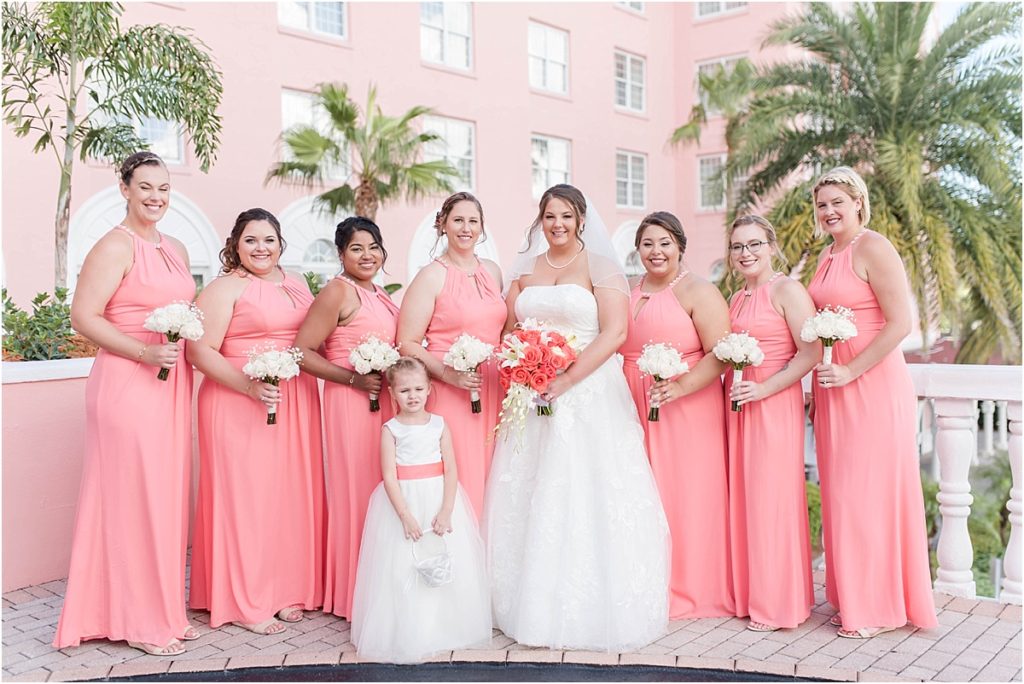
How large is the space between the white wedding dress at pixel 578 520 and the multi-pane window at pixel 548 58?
863 inches

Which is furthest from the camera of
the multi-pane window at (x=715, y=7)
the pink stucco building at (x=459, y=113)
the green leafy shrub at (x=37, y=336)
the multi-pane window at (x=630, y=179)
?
the multi-pane window at (x=715, y=7)

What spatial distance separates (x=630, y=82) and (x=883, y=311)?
84.7 ft

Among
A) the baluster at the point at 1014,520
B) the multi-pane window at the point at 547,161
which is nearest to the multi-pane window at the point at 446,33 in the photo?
the multi-pane window at the point at 547,161

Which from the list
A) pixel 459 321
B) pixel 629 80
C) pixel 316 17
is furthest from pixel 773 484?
pixel 629 80

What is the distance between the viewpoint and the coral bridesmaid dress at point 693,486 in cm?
538

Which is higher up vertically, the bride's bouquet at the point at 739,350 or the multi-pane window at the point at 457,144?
the multi-pane window at the point at 457,144

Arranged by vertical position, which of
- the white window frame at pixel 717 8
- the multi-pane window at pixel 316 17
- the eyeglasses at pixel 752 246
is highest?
the white window frame at pixel 717 8

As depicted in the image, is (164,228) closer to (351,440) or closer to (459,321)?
(351,440)

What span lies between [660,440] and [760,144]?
47.0ft

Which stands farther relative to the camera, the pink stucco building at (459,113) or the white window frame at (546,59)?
the white window frame at (546,59)

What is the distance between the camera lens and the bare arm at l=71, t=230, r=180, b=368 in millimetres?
4809

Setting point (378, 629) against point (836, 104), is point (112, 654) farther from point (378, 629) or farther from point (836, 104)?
point (836, 104)

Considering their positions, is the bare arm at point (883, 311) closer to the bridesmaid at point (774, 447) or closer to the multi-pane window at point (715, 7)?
the bridesmaid at point (774, 447)

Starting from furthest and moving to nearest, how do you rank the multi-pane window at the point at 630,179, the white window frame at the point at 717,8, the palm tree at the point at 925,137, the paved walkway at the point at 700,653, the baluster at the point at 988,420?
1. the white window frame at the point at 717,8
2. the multi-pane window at the point at 630,179
3. the palm tree at the point at 925,137
4. the baluster at the point at 988,420
5. the paved walkway at the point at 700,653
